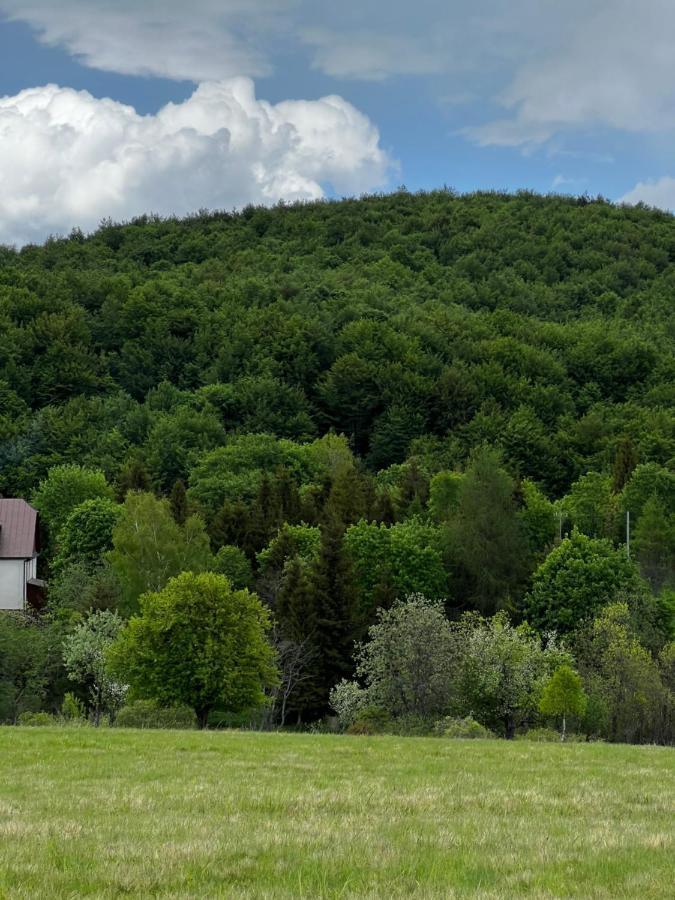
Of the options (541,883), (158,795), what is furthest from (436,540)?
(541,883)

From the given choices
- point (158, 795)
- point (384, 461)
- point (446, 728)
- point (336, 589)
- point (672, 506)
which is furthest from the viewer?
point (384, 461)

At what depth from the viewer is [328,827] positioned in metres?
11.5

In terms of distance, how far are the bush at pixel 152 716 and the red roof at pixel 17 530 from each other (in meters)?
32.8

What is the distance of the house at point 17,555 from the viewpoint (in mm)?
74000

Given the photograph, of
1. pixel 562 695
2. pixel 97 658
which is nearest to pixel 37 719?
pixel 97 658

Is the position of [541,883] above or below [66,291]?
below

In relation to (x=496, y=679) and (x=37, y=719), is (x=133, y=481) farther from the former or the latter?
(x=37, y=719)

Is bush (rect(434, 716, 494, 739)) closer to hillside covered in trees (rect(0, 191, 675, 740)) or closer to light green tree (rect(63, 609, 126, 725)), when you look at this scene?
hillside covered in trees (rect(0, 191, 675, 740))

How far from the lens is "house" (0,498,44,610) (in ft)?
243

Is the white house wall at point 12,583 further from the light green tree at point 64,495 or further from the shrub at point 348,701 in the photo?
the shrub at point 348,701

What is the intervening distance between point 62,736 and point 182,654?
1714 cm

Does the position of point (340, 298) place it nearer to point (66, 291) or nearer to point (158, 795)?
point (66, 291)

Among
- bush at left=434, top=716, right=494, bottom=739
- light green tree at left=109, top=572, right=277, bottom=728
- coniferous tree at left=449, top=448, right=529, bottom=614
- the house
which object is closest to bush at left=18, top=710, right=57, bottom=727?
light green tree at left=109, top=572, right=277, bottom=728

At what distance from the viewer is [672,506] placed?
94.7 m
